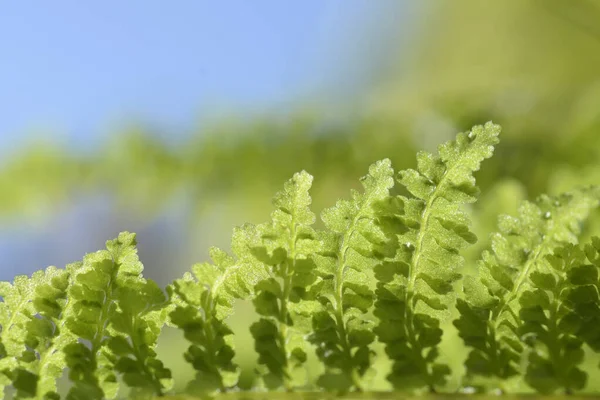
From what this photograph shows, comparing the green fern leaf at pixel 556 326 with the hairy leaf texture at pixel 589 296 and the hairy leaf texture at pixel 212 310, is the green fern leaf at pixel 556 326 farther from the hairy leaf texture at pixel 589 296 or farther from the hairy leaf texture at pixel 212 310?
the hairy leaf texture at pixel 212 310

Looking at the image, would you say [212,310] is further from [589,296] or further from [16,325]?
[589,296]

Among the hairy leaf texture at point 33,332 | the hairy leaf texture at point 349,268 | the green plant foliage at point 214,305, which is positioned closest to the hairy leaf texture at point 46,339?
the hairy leaf texture at point 33,332

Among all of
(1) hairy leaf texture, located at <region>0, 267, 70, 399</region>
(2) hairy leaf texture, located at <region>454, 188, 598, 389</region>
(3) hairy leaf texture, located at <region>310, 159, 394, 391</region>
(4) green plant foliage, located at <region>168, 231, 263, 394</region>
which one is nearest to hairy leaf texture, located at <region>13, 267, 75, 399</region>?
(1) hairy leaf texture, located at <region>0, 267, 70, 399</region>

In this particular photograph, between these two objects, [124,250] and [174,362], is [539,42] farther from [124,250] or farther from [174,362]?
[124,250]

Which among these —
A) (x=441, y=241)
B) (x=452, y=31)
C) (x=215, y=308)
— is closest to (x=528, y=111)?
(x=441, y=241)

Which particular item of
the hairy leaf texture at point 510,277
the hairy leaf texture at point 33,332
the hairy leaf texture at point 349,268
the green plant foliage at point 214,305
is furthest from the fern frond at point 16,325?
the hairy leaf texture at point 510,277
